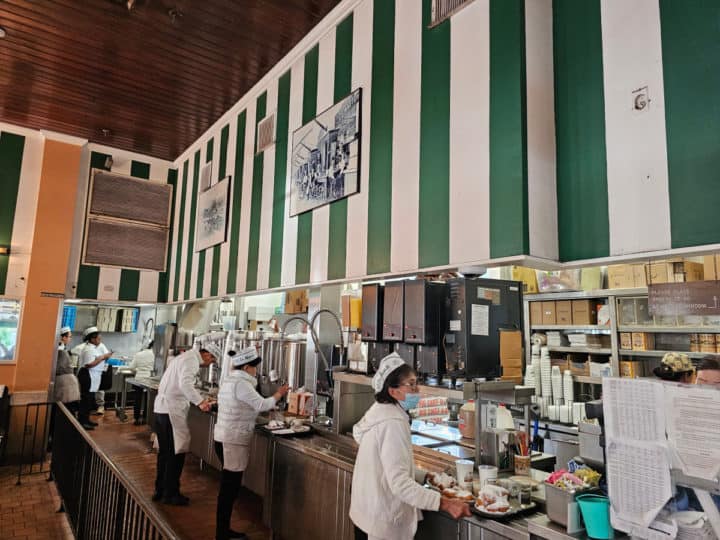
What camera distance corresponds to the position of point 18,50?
5203mm

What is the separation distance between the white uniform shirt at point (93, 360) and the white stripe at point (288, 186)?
5119 millimetres

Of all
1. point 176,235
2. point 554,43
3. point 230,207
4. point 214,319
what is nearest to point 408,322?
point 554,43

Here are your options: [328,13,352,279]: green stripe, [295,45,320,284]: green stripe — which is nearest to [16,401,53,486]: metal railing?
[295,45,320,284]: green stripe

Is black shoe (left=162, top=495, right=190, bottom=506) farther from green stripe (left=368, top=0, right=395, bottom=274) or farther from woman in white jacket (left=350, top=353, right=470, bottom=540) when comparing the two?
green stripe (left=368, top=0, right=395, bottom=274)

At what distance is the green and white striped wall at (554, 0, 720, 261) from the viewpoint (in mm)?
2129

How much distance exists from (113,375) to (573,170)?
9472mm

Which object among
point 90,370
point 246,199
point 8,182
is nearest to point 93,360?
point 90,370

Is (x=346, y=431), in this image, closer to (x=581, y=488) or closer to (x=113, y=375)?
(x=581, y=488)

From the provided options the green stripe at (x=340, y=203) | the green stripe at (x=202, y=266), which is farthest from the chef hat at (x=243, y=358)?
the green stripe at (x=202, y=266)

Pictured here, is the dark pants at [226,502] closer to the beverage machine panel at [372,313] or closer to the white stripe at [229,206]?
the beverage machine panel at [372,313]

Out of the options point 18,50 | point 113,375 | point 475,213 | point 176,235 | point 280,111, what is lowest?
point 113,375

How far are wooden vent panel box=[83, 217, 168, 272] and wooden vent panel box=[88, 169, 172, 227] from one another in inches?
6.3

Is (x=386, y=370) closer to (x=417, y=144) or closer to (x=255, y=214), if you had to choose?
(x=417, y=144)

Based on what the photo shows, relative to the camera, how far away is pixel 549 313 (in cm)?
523
